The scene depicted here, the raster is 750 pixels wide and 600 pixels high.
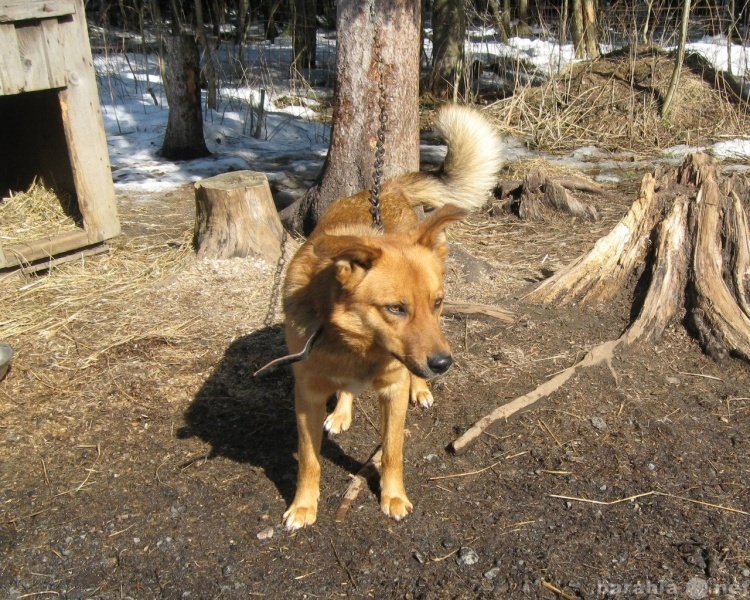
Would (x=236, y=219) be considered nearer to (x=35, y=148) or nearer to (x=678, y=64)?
(x=35, y=148)

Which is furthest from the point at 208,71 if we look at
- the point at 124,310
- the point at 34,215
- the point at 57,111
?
the point at 124,310

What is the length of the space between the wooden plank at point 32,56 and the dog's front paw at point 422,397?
11.7 feet

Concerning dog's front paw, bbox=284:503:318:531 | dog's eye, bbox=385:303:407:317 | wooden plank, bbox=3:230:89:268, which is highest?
dog's eye, bbox=385:303:407:317

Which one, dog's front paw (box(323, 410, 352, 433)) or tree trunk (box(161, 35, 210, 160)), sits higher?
tree trunk (box(161, 35, 210, 160))

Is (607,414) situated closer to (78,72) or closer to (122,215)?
(78,72)

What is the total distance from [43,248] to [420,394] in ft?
11.1

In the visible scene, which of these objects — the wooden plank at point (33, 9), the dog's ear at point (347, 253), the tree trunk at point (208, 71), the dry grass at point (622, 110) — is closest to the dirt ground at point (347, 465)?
the dog's ear at point (347, 253)

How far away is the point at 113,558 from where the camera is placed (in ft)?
9.88

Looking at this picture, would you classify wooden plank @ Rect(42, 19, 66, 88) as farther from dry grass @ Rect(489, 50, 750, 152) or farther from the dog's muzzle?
dry grass @ Rect(489, 50, 750, 152)

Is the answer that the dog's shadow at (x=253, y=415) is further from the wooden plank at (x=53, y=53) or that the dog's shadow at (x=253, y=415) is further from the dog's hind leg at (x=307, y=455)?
the wooden plank at (x=53, y=53)

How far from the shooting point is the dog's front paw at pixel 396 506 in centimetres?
321

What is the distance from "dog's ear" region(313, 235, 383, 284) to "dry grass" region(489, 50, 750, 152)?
22.6 ft

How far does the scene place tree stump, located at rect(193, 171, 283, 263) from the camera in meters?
5.58

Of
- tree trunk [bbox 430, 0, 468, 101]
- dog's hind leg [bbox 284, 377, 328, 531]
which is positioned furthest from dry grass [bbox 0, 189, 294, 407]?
tree trunk [bbox 430, 0, 468, 101]
